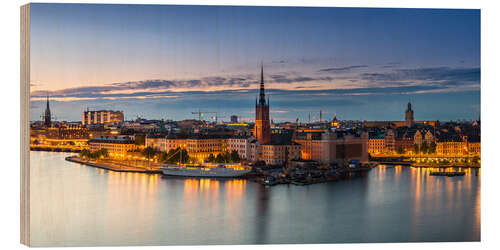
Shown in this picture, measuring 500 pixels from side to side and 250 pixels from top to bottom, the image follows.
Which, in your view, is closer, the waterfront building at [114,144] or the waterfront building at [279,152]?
the waterfront building at [279,152]

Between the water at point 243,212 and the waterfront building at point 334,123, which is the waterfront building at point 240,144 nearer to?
the water at point 243,212

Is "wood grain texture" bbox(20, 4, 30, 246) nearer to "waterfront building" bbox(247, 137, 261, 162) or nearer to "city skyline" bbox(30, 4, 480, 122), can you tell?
"city skyline" bbox(30, 4, 480, 122)

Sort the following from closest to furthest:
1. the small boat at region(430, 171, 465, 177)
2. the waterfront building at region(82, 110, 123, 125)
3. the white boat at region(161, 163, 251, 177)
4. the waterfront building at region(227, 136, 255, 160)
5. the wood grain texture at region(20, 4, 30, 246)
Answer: the wood grain texture at region(20, 4, 30, 246) → the waterfront building at region(82, 110, 123, 125) → the small boat at region(430, 171, 465, 177) → the white boat at region(161, 163, 251, 177) → the waterfront building at region(227, 136, 255, 160)

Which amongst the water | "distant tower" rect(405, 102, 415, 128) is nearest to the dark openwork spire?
the water

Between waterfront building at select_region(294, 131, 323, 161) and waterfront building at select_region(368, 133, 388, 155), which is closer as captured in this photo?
waterfront building at select_region(294, 131, 323, 161)

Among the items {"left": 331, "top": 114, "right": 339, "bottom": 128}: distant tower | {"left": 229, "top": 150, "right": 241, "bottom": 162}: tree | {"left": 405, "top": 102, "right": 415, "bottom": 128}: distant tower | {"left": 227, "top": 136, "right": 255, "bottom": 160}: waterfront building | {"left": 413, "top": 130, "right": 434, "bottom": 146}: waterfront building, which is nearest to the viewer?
{"left": 405, "top": 102, "right": 415, "bottom": 128}: distant tower

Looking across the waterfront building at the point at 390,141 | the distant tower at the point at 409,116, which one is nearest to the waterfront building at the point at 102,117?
the distant tower at the point at 409,116
